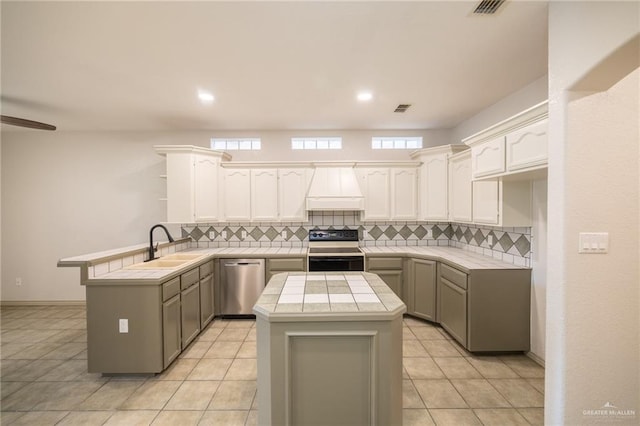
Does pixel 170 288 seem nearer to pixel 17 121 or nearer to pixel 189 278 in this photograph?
pixel 189 278

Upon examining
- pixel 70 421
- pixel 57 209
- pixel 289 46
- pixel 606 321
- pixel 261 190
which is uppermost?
pixel 289 46

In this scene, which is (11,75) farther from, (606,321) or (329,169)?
(606,321)

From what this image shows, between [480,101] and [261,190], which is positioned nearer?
[480,101]

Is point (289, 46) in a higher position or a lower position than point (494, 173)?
higher

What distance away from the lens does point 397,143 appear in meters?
4.55

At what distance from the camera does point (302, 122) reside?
406cm

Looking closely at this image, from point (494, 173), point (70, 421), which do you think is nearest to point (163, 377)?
point (70, 421)

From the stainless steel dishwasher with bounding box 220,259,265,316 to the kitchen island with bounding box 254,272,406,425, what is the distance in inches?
87.1

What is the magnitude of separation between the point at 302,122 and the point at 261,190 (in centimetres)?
115

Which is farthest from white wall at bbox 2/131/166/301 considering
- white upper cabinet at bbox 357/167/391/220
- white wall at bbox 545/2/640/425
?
white wall at bbox 545/2/640/425

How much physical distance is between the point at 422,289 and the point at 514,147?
2033 mm

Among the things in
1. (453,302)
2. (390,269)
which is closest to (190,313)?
(390,269)

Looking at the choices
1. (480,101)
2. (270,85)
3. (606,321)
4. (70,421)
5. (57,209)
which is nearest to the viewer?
(606,321)

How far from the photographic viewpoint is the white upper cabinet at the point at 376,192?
4152mm
